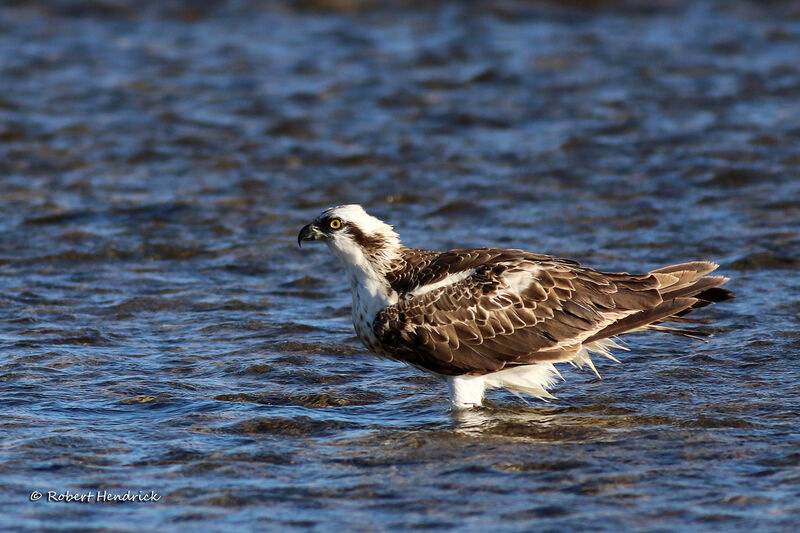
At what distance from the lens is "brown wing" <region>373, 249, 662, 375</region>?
345 inches

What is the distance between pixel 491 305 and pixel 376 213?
5.86 meters

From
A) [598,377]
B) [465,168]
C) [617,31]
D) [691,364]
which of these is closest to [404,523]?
[598,377]

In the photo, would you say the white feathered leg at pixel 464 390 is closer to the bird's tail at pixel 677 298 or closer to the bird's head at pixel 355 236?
the bird's tail at pixel 677 298

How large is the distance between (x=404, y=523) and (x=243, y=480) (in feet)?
4.03

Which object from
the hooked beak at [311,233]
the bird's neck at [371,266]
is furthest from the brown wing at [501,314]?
the hooked beak at [311,233]

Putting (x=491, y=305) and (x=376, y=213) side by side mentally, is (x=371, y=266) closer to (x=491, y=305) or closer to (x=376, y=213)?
(x=491, y=305)

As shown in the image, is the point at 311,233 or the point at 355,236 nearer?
the point at 355,236

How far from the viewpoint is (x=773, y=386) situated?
29.6 ft

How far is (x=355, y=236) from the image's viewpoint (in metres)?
9.17

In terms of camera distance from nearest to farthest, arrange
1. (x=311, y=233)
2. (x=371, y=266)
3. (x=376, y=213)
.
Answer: (x=371, y=266) → (x=311, y=233) → (x=376, y=213)

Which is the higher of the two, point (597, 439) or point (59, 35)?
point (59, 35)

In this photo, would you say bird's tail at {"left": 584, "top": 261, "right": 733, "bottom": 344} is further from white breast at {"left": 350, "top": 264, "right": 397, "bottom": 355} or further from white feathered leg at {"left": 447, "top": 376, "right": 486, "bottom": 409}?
white breast at {"left": 350, "top": 264, "right": 397, "bottom": 355}

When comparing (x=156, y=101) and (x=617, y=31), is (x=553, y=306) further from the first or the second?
(x=617, y=31)

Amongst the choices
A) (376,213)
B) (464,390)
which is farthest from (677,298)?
(376,213)
